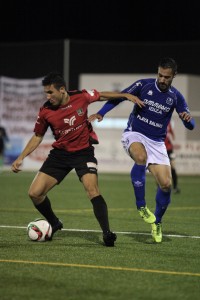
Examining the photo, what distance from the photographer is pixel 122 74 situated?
98.4 feet

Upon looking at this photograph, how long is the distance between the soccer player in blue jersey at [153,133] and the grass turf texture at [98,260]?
520 mm

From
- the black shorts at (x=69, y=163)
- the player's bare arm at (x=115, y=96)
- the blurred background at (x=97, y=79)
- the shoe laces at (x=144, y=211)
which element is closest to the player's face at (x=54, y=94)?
the player's bare arm at (x=115, y=96)

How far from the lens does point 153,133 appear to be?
1023cm

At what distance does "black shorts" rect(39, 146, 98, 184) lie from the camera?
9602mm

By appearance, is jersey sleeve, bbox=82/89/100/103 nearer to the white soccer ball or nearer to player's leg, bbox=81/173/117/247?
player's leg, bbox=81/173/117/247

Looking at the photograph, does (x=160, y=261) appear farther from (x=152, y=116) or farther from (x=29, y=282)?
(x=152, y=116)

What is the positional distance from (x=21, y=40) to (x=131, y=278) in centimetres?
3730

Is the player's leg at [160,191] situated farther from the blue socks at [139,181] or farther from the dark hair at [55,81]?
the dark hair at [55,81]

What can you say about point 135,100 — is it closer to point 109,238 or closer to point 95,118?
point 95,118

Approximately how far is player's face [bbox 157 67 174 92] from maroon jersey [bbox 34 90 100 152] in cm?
80

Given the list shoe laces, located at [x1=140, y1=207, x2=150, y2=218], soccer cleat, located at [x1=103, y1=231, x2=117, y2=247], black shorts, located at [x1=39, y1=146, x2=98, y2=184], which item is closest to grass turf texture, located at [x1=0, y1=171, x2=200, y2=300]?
soccer cleat, located at [x1=103, y1=231, x2=117, y2=247]

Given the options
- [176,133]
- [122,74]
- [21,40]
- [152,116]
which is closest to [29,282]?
[152,116]

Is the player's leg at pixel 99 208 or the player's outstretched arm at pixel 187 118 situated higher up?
the player's outstretched arm at pixel 187 118

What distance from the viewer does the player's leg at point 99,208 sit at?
9.35 m
